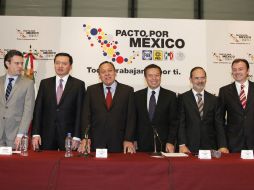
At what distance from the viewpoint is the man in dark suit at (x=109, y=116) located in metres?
3.52

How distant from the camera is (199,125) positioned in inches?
143

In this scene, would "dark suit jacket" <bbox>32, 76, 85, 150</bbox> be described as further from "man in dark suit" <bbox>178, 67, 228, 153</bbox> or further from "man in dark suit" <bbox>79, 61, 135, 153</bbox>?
"man in dark suit" <bbox>178, 67, 228, 153</bbox>

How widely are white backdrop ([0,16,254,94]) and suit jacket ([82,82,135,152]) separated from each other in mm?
1852

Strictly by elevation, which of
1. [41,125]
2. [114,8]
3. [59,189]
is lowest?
[59,189]

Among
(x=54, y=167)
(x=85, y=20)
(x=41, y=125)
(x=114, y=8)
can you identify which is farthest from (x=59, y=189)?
(x=114, y=8)

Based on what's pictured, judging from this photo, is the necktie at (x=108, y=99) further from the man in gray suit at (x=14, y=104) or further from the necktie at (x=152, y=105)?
the man in gray suit at (x=14, y=104)

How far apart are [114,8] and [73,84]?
4.45 m

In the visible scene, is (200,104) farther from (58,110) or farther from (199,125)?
(58,110)

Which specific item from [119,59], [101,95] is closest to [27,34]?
[119,59]

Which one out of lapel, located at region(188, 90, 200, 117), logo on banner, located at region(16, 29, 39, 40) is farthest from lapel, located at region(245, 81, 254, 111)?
logo on banner, located at region(16, 29, 39, 40)

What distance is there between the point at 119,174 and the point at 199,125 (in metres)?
1.54

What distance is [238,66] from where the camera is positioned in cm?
366

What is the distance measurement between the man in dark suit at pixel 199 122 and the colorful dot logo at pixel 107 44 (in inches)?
76.1

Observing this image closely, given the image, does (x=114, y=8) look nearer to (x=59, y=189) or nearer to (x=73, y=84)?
(x=73, y=84)
